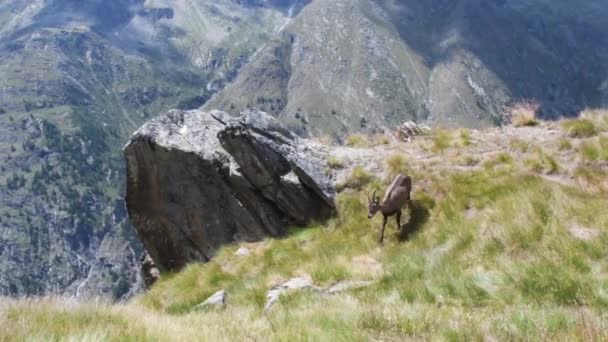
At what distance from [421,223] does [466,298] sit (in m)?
6.87

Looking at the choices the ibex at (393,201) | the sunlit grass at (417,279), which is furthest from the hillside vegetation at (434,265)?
the ibex at (393,201)

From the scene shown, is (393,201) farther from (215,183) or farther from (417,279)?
(215,183)

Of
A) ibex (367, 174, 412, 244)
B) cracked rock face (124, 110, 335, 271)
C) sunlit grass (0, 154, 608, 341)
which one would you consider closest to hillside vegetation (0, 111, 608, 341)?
sunlit grass (0, 154, 608, 341)

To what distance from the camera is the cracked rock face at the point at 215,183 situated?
1947 cm

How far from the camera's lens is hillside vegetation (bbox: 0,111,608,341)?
5.81 m

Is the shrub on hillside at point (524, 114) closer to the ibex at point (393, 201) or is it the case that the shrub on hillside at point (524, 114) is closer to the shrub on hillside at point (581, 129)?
the shrub on hillside at point (581, 129)

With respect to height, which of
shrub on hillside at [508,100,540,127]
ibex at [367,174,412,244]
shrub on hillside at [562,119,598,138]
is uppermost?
ibex at [367,174,412,244]

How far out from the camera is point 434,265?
11.2 metres

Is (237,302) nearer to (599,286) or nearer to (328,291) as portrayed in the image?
(328,291)

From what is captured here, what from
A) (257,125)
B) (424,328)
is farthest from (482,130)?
(424,328)

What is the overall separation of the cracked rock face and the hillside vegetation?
136 cm

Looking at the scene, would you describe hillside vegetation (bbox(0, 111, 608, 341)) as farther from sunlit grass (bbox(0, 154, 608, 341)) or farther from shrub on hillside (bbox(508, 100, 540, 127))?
shrub on hillside (bbox(508, 100, 540, 127))

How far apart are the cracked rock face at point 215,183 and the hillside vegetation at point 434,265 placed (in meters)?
1.36

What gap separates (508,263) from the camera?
9.09 meters
